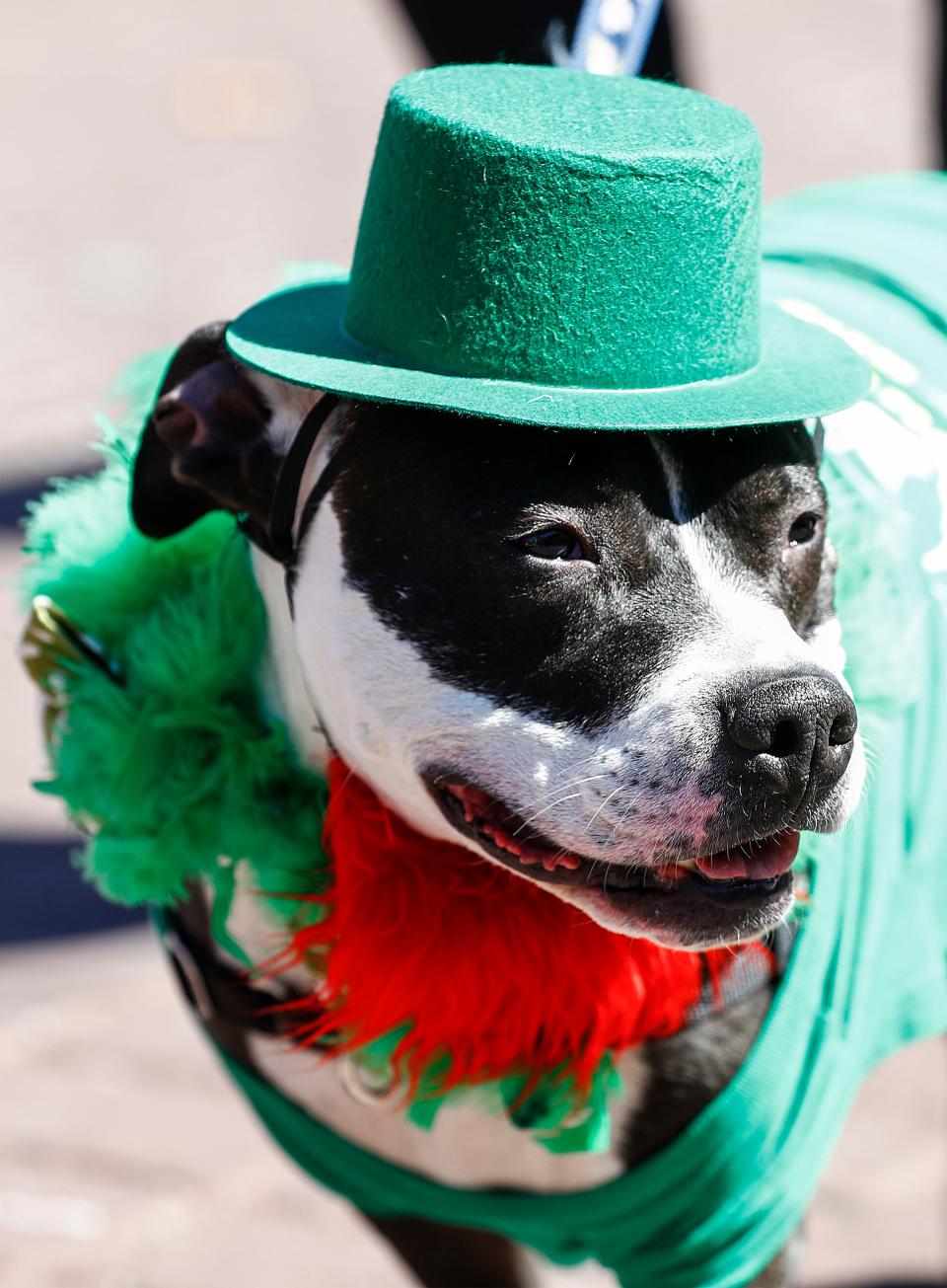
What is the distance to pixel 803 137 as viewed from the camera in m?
7.03

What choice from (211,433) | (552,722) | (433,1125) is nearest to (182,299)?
(211,433)

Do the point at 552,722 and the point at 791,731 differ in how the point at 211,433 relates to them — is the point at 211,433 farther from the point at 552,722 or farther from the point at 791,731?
the point at 791,731

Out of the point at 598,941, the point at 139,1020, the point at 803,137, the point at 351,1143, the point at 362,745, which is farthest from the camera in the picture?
the point at 803,137

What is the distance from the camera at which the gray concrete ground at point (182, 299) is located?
3098 mm

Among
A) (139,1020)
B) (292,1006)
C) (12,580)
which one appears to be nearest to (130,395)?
(12,580)

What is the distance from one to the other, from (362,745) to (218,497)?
1.22ft

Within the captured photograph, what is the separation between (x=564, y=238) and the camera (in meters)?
1.83

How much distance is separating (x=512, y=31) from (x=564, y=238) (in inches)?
77.8

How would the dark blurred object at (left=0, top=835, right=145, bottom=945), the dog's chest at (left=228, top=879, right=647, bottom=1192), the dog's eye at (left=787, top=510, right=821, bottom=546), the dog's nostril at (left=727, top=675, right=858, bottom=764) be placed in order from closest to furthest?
the dog's nostril at (left=727, top=675, right=858, bottom=764) → the dog's eye at (left=787, top=510, right=821, bottom=546) → the dog's chest at (left=228, top=879, right=647, bottom=1192) → the dark blurred object at (left=0, top=835, right=145, bottom=945)

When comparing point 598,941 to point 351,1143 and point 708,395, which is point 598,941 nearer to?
point 351,1143

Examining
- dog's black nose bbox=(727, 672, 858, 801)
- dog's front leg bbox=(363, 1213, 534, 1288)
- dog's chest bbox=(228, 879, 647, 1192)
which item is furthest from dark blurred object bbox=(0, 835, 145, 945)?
dog's black nose bbox=(727, 672, 858, 801)

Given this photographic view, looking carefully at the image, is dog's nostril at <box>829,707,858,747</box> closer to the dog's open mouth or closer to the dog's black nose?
the dog's black nose

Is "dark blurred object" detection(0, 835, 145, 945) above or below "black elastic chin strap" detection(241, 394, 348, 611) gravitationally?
below

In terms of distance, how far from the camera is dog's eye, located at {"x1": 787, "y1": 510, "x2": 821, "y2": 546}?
2008 mm
